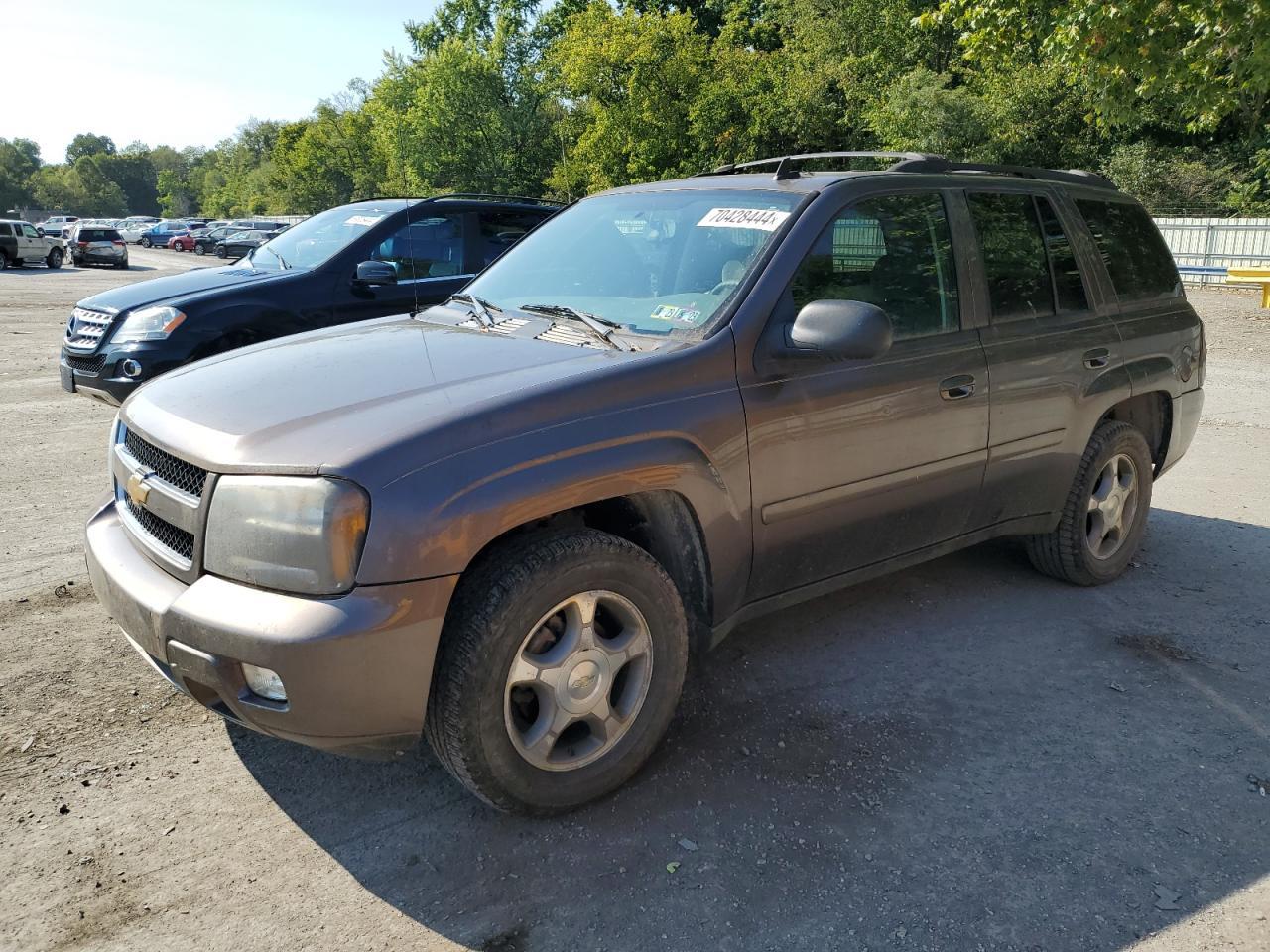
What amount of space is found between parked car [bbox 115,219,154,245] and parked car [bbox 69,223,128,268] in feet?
71.2

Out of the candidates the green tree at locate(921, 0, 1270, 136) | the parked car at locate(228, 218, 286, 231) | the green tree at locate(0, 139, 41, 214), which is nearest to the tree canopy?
the green tree at locate(921, 0, 1270, 136)

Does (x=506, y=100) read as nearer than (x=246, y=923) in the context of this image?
No

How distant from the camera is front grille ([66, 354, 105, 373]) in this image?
22.7 ft

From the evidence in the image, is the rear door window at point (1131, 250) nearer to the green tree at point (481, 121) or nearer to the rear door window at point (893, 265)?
the rear door window at point (893, 265)

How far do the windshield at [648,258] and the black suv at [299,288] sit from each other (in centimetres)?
298

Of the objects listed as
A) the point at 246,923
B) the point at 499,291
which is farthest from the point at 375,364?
the point at 246,923

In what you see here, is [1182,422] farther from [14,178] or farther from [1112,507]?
[14,178]

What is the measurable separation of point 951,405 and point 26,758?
339 centimetres

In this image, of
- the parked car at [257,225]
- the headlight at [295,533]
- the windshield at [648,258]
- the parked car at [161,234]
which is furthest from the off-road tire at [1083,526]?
the parked car at [161,234]

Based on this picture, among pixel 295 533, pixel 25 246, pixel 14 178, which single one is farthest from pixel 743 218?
pixel 14 178

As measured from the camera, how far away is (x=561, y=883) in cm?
267

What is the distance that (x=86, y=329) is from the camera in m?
7.18

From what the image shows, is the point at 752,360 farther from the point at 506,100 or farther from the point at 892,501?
the point at 506,100

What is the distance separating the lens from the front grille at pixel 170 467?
8.96 ft
